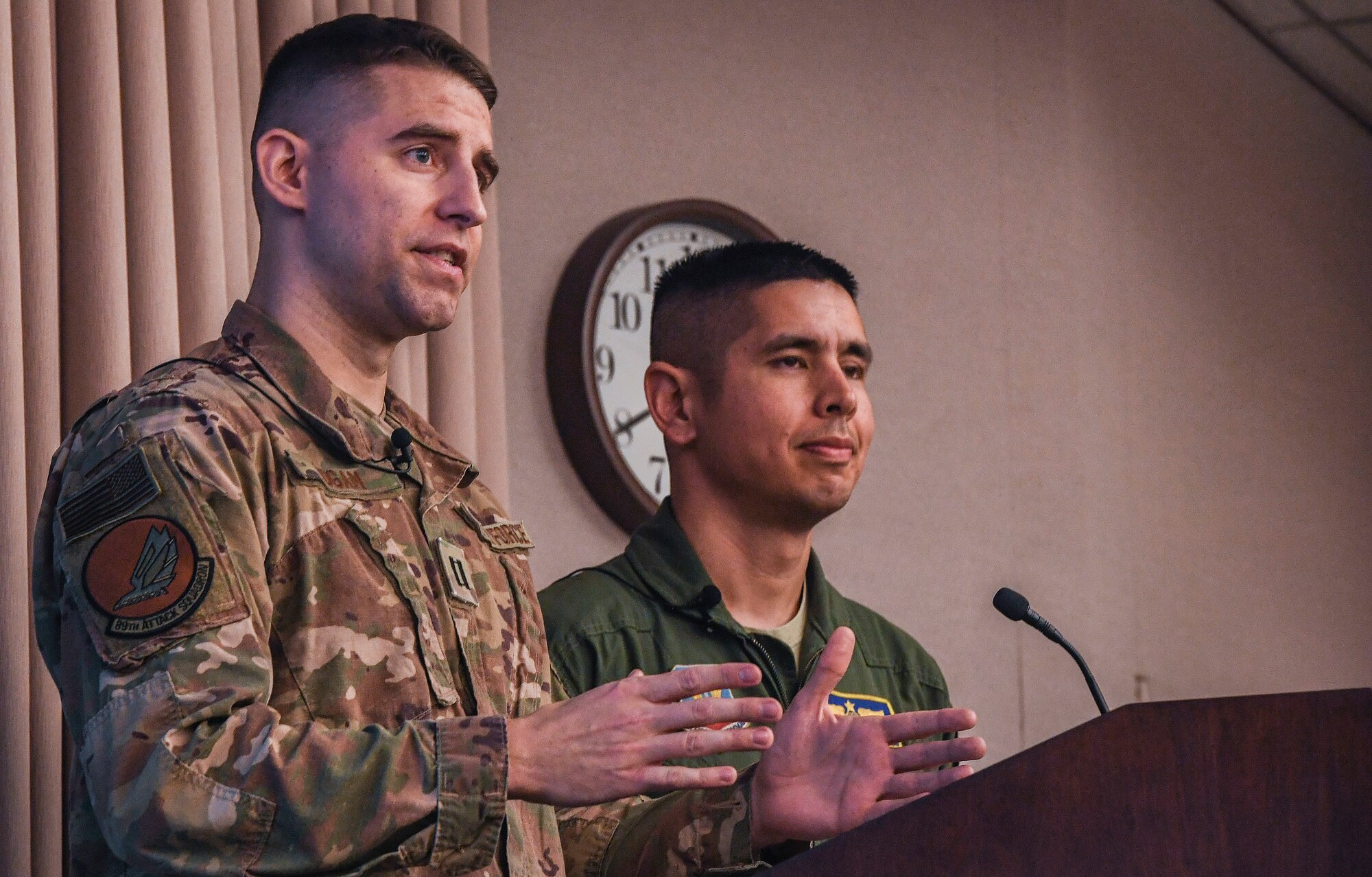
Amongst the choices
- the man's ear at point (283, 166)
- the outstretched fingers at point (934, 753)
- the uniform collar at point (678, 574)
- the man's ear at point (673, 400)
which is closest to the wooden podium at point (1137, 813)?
the outstretched fingers at point (934, 753)

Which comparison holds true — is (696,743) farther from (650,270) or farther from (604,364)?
(650,270)

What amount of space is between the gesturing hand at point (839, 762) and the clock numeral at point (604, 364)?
1.34 metres

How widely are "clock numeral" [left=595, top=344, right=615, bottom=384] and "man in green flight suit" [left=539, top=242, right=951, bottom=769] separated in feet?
1.28

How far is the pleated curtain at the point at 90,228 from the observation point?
168 centimetres

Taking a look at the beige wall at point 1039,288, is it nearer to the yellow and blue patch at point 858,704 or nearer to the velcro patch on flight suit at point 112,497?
the yellow and blue patch at point 858,704

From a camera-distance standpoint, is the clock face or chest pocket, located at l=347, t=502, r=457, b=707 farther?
the clock face

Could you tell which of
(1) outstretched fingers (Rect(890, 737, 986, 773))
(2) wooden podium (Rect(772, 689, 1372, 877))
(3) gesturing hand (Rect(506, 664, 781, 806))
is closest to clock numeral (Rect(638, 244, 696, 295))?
(1) outstretched fingers (Rect(890, 737, 986, 773))

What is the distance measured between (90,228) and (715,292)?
860 millimetres

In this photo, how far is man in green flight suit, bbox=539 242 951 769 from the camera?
2.10 metres

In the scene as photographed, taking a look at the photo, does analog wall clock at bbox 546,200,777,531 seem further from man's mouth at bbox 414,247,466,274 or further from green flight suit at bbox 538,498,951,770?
man's mouth at bbox 414,247,466,274

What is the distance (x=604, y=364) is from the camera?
2717 millimetres

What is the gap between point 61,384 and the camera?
182cm

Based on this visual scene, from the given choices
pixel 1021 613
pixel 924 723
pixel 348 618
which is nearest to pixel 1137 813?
pixel 924 723

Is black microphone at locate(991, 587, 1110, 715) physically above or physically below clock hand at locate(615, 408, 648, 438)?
below
